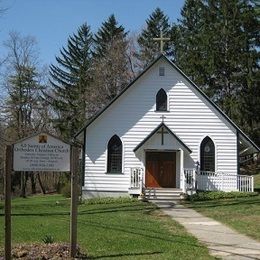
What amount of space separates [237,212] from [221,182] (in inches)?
351

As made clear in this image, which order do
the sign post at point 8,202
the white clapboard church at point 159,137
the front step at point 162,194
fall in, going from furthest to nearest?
the white clapboard church at point 159,137 < the front step at point 162,194 < the sign post at point 8,202

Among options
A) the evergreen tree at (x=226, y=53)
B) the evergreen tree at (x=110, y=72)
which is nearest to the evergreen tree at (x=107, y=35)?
the evergreen tree at (x=110, y=72)

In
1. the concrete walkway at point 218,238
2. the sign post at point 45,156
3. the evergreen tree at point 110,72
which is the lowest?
the concrete walkway at point 218,238

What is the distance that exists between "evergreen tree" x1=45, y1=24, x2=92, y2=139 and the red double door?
1058 inches

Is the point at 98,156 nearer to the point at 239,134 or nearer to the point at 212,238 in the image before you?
the point at 239,134

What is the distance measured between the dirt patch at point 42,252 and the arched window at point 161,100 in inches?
768

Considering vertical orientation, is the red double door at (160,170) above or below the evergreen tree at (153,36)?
below

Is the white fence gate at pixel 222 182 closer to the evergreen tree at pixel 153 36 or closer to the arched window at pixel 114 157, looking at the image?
the arched window at pixel 114 157

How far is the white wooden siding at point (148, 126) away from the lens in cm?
2958

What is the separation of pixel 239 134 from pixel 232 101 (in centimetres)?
1904

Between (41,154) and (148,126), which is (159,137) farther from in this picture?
(41,154)

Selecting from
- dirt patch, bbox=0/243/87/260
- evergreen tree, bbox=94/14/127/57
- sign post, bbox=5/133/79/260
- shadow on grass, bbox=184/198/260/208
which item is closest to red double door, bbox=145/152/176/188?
shadow on grass, bbox=184/198/260/208

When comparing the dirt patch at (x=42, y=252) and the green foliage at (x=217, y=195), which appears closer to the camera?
the dirt patch at (x=42, y=252)

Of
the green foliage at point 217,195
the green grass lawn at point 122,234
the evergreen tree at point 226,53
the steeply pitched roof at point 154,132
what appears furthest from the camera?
the evergreen tree at point 226,53
